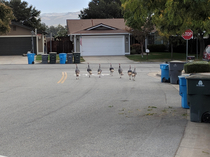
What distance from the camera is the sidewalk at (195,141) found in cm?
557

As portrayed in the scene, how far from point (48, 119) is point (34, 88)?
21.8ft

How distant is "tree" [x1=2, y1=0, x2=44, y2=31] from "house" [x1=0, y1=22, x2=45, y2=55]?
21.1 metres

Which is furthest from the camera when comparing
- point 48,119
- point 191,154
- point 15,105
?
point 15,105

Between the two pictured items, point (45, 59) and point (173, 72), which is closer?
point (173, 72)

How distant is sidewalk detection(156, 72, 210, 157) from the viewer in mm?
5570

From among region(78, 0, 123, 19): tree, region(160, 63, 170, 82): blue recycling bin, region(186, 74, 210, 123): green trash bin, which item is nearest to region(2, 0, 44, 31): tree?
region(78, 0, 123, 19): tree

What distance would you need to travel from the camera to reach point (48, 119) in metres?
8.27

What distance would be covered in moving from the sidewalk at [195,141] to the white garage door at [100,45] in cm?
3311

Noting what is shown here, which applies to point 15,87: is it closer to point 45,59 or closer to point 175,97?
point 175,97

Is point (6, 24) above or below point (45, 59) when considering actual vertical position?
above

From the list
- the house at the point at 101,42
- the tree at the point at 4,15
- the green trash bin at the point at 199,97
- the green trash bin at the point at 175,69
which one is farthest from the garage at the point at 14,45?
the green trash bin at the point at 199,97

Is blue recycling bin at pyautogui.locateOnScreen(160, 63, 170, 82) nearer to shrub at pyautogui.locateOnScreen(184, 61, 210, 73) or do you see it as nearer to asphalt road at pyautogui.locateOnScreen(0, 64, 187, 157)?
shrub at pyautogui.locateOnScreen(184, 61, 210, 73)

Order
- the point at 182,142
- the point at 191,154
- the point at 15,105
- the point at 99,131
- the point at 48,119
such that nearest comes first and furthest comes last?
the point at 191,154, the point at 182,142, the point at 99,131, the point at 48,119, the point at 15,105

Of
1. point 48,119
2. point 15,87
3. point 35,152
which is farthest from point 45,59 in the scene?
point 35,152
